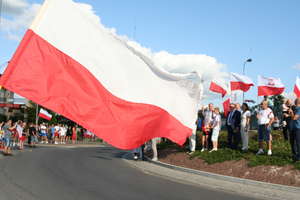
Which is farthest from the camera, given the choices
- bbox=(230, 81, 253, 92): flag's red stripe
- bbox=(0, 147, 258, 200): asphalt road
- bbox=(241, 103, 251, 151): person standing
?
bbox=(230, 81, 253, 92): flag's red stripe

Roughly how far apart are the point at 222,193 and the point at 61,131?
82.2 feet

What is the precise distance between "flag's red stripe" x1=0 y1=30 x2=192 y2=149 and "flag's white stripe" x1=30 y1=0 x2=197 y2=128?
0.14 metres

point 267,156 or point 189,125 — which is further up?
point 189,125

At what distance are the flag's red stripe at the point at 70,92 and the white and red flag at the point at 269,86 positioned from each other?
371 inches

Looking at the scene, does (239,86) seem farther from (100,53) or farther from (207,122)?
(100,53)

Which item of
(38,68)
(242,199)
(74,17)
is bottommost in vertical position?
(242,199)

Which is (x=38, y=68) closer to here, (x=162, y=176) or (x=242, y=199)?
(x=242, y=199)

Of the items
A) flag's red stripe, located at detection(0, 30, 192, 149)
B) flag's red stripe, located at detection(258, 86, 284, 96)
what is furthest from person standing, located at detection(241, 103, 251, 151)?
flag's red stripe, located at detection(0, 30, 192, 149)

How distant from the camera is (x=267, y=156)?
12.0m

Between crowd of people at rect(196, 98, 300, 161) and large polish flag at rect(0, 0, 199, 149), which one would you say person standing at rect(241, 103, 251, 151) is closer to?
crowd of people at rect(196, 98, 300, 161)

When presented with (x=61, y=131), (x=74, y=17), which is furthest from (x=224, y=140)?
(x=61, y=131)

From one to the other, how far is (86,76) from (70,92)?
17.6 inches

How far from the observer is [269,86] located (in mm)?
14750

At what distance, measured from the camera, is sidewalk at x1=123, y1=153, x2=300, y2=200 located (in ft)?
29.7
